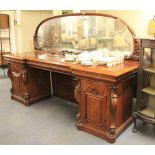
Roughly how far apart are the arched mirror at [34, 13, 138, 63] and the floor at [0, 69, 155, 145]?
915mm

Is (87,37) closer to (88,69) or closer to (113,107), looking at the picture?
(88,69)

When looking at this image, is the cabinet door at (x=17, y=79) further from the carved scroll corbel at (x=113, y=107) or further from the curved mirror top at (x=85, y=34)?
the carved scroll corbel at (x=113, y=107)

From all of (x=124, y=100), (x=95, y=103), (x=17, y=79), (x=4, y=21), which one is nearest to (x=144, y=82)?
(x=124, y=100)

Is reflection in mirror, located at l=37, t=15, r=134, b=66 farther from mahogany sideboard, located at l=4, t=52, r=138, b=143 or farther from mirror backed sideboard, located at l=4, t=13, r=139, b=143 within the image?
→ mahogany sideboard, located at l=4, t=52, r=138, b=143

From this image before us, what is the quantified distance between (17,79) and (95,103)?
151 cm

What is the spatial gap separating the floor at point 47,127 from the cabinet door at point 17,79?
7.6 inches

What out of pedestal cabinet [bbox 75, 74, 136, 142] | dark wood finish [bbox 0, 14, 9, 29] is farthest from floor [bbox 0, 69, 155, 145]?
dark wood finish [bbox 0, 14, 9, 29]

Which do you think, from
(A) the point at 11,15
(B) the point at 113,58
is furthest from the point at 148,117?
(A) the point at 11,15

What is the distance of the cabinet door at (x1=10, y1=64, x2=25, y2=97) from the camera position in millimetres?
2898

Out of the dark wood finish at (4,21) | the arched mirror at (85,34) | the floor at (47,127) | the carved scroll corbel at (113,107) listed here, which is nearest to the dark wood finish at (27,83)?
the floor at (47,127)

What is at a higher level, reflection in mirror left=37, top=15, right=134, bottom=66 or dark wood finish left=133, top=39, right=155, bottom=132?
reflection in mirror left=37, top=15, right=134, bottom=66

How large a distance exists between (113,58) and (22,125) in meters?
1.39

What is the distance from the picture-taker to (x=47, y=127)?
7.60ft

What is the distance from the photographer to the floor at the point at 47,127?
2.03 meters
